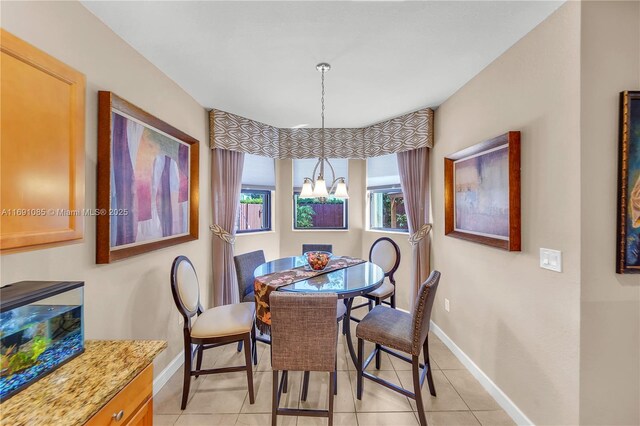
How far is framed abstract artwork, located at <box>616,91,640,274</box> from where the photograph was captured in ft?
4.45

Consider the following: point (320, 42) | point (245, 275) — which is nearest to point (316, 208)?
point (245, 275)

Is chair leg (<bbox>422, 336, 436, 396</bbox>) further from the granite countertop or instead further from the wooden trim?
the wooden trim

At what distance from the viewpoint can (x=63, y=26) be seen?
1400mm

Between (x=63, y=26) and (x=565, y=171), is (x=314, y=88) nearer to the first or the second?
(x=63, y=26)

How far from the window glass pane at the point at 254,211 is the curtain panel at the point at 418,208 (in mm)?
2047

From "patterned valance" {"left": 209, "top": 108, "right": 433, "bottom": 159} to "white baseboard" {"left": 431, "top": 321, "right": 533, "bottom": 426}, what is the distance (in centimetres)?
219

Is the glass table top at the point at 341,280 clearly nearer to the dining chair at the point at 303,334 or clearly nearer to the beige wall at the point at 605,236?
the dining chair at the point at 303,334

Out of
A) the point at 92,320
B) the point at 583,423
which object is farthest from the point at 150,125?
the point at 583,423

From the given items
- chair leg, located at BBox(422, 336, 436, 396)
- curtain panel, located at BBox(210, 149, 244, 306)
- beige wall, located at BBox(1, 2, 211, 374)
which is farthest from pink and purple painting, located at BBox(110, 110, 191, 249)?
chair leg, located at BBox(422, 336, 436, 396)

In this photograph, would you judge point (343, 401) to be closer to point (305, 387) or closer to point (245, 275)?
point (305, 387)

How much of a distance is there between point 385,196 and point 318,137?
1.32 metres

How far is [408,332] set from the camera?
1.92m

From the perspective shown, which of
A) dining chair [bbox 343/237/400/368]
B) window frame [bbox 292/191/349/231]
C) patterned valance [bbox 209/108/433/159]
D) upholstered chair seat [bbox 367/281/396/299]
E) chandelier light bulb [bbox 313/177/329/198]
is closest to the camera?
chandelier light bulb [bbox 313/177/329/198]

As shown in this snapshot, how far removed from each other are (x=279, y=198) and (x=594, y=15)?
351 centimetres
